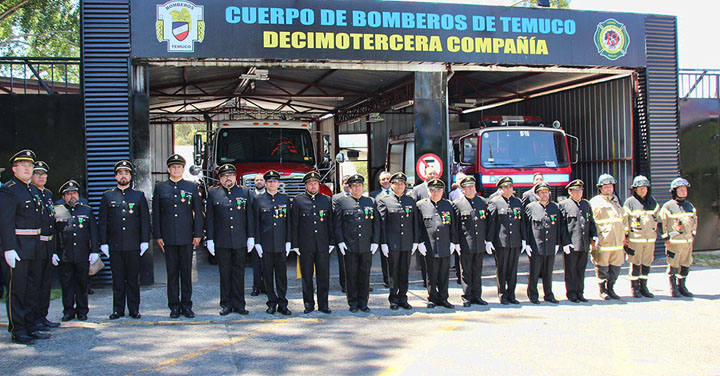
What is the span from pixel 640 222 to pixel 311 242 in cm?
474

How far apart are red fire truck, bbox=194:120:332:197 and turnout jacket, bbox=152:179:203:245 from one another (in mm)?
4247

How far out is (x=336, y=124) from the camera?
20.2m

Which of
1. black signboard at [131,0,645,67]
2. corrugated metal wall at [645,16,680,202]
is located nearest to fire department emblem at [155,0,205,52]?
black signboard at [131,0,645,67]

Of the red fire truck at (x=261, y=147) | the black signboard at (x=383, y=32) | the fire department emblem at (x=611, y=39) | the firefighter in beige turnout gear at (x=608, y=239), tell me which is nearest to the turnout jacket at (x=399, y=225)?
the firefighter in beige turnout gear at (x=608, y=239)

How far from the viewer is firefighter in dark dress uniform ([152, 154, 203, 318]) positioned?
763 cm

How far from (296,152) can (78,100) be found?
433cm

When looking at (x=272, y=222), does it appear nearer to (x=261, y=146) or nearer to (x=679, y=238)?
(x=261, y=146)

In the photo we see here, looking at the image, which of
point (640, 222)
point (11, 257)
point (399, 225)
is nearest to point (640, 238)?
point (640, 222)

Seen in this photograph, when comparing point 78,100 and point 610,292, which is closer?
point 610,292

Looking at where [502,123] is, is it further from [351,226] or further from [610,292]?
[351,226]

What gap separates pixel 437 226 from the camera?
8227mm

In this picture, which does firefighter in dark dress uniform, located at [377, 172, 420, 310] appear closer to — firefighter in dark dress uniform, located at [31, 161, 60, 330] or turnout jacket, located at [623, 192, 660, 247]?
turnout jacket, located at [623, 192, 660, 247]

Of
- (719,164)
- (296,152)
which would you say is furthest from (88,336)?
(719,164)

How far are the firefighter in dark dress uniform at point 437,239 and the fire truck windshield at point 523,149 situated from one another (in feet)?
13.0
